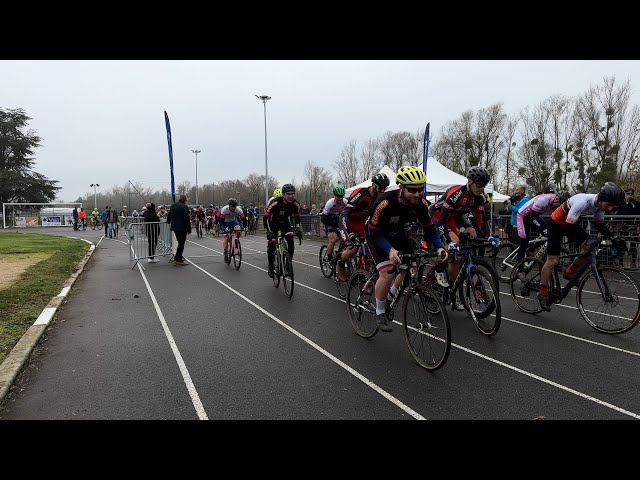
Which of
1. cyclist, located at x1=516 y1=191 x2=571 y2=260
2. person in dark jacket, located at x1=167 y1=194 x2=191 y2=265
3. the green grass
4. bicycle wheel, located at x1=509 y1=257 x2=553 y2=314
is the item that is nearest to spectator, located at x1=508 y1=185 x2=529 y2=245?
cyclist, located at x1=516 y1=191 x2=571 y2=260

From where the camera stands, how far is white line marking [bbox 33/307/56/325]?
6.05m

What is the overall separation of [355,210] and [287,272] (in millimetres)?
1755

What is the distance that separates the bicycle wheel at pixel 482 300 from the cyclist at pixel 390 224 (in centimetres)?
85

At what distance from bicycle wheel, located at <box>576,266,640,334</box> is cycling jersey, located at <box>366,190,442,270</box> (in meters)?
2.16

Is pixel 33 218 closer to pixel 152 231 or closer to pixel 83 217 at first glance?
pixel 83 217

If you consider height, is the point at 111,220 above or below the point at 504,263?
above

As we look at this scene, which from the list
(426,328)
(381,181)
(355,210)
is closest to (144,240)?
(355,210)

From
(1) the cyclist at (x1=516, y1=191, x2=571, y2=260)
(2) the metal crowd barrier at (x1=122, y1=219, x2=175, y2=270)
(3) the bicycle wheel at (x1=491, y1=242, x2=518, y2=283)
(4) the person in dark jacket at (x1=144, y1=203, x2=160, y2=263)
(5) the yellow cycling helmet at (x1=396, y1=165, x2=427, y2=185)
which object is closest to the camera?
(5) the yellow cycling helmet at (x1=396, y1=165, x2=427, y2=185)

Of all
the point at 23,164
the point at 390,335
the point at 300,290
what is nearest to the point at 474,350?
the point at 390,335

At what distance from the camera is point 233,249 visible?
40.4 ft

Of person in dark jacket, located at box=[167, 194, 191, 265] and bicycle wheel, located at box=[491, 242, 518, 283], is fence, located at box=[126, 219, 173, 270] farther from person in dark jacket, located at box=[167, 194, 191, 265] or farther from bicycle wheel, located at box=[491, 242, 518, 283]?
bicycle wheel, located at box=[491, 242, 518, 283]

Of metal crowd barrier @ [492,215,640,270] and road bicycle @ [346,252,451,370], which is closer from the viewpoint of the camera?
road bicycle @ [346,252,451,370]
